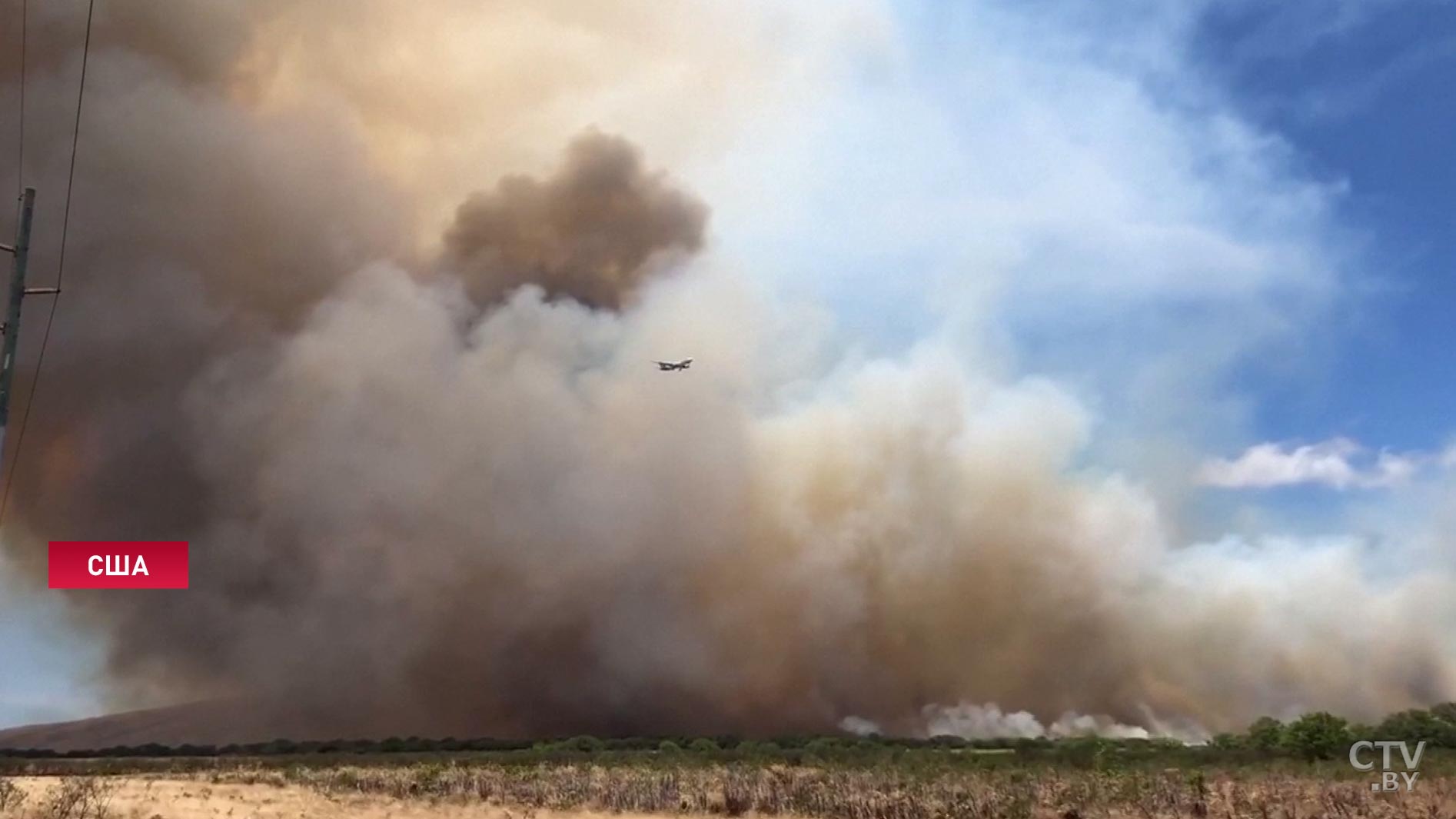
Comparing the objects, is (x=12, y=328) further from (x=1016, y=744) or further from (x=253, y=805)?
(x=1016, y=744)

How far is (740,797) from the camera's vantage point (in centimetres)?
3216

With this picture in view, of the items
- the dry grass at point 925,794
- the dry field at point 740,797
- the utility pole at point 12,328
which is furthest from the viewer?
the dry grass at point 925,794

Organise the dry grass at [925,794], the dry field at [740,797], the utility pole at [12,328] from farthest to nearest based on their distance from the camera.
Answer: the dry grass at [925,794], the dry field at [740,797], the utility pole at [12,328]

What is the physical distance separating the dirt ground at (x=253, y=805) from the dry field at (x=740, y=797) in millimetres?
59

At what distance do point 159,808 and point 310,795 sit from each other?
5.48 meters

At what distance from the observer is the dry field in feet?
89.1

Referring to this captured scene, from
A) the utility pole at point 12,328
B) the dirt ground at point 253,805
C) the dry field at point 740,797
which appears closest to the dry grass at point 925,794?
the dry field at point 740,797

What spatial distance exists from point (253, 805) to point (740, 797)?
559 inches

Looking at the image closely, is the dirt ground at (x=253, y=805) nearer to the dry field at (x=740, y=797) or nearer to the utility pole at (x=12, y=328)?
the dry field at (x=740, y=797)

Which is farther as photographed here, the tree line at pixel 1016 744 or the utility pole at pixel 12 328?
the tree line at pixel 1016 744

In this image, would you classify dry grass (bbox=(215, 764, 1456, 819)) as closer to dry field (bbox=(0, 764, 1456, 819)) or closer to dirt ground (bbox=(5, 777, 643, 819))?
dry field (bbox=(0, 764, 1456, 819))

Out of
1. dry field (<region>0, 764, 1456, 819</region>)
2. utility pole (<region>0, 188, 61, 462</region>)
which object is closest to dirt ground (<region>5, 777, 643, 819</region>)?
dry field (<region>0, 764, 1456, 819</region>)

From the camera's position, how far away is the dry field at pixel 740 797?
89.1 ft

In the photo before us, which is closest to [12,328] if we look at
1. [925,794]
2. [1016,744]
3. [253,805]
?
→ [253,805]
